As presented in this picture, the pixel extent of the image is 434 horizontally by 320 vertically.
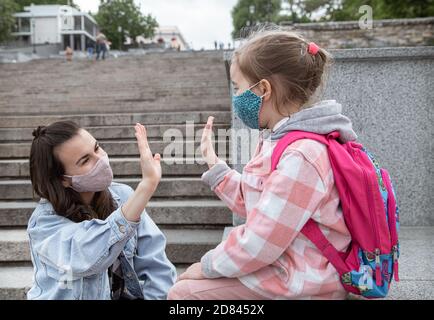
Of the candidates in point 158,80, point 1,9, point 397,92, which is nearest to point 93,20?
point 1,9

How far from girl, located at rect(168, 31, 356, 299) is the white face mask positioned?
716 millimetres

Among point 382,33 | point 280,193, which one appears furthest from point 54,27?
point 280,193

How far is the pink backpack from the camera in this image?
5.27 feet

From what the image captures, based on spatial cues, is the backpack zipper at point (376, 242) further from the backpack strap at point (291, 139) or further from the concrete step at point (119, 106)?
the concrete step at point (119, 106)

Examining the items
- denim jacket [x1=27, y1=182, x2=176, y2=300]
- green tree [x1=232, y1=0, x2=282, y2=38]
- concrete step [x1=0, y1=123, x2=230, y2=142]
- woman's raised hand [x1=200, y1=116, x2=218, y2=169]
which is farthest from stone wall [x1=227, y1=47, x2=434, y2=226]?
green tree [x1=232, y1=0, x2=282, y2=38]

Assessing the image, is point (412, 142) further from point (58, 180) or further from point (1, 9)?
point (1, 9)

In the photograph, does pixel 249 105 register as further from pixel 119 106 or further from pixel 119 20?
pixel 119 20

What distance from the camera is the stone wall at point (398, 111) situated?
4.18m

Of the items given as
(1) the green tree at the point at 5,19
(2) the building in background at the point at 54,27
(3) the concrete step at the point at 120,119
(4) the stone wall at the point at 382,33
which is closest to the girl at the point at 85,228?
(3) the concrete step at the point at 120,119

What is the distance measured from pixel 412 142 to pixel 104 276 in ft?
9.81

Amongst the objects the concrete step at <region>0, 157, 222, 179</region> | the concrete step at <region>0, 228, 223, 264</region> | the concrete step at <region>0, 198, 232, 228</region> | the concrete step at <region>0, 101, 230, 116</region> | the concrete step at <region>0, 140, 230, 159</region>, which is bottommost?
the concrete step at <region>0, 228, 223, 264</region>

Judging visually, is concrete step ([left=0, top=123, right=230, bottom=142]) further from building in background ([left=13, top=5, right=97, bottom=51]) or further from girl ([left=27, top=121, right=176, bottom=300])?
building in background ([left=13, top=5, right=97, bottom=51])

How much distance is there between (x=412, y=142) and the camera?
4.21 m

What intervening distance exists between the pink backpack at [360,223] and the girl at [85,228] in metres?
0.70
